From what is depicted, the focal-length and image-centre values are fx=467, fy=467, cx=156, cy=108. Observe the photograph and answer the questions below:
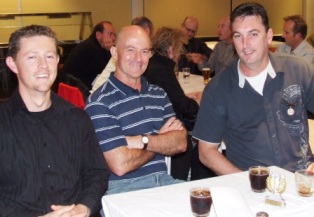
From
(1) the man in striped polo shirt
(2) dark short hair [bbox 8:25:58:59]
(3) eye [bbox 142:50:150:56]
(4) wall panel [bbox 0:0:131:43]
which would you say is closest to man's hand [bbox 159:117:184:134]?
(1) the man in striped polo shirt

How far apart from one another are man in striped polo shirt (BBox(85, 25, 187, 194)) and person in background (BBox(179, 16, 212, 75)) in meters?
3.58

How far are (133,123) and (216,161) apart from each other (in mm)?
500

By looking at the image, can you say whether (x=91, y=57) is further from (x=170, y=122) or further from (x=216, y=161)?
(x=216, y=161)

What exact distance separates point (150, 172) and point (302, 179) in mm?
927

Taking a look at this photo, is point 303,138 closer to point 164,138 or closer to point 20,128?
point 164,138

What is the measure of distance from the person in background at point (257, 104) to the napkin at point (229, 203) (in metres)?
0.79

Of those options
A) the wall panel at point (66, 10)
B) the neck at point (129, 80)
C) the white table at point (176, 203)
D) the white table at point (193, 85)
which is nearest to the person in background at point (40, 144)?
the white table at point (176, 203)

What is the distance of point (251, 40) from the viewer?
2.42 m

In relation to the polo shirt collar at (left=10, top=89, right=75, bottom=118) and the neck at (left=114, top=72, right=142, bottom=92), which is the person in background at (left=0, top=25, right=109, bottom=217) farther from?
the neck at (left=114, top=72, right=142, bottom=92)

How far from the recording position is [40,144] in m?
2.00

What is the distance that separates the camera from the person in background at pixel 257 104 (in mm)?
2434

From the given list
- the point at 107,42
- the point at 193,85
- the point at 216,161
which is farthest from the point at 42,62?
the point at 107,42

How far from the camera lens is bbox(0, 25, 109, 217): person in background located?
Result: 1956 millimetres

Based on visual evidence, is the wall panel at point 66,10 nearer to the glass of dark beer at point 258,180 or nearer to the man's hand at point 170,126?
the man's hand at point 170,126
